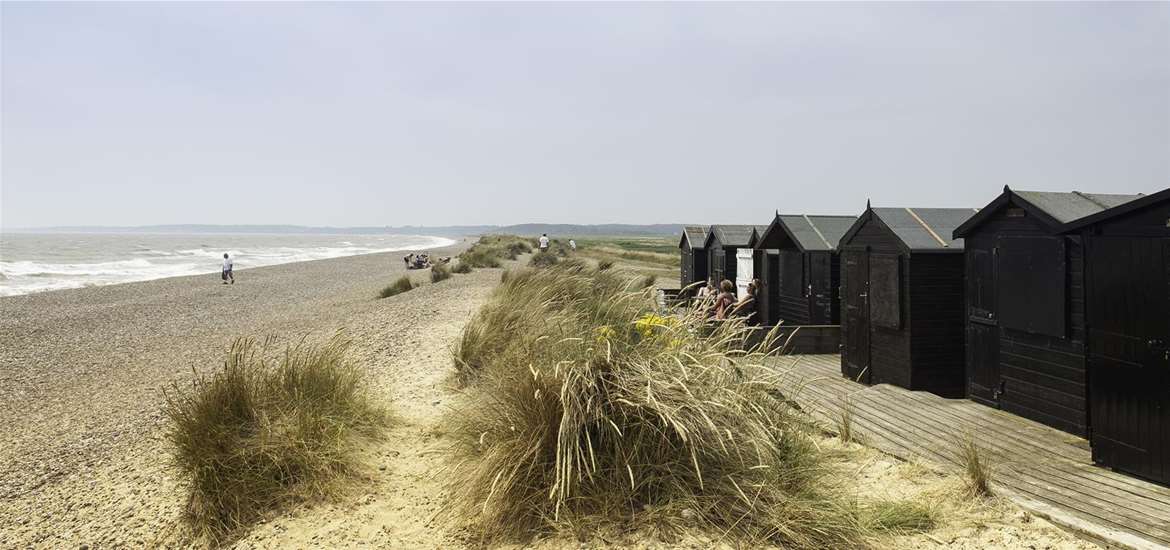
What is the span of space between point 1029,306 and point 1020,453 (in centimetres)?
169

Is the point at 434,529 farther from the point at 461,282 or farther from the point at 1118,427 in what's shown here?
the point at 461,282

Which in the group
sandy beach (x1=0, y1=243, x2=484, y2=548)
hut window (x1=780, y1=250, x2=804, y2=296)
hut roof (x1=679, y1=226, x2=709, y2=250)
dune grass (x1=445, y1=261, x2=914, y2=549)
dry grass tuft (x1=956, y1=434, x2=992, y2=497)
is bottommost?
sandy beach (x1=0, y1=243, x2=484, y2=548)

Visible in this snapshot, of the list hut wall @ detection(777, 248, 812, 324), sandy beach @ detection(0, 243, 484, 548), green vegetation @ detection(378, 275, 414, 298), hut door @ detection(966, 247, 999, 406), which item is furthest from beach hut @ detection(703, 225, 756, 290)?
green vegetation @ detection(378, 275, 414, 298)

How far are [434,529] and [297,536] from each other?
3.10 ft

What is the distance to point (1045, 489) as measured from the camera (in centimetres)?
466

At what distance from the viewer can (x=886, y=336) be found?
8500 mm

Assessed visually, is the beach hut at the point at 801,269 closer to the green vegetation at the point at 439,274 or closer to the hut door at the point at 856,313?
the hut door at the point at 856,313

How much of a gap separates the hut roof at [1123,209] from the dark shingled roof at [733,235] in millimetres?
10916

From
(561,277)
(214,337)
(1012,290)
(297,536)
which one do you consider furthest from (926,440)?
(214,337)

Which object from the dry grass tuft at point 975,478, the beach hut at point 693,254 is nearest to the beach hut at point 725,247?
the beach hut at point 693,254

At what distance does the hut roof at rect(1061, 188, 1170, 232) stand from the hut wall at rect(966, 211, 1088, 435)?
0.54m

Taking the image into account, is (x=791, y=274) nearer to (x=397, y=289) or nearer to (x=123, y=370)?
(x=123, y=370)

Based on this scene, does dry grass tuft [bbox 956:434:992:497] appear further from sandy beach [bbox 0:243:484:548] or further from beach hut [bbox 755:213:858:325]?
beach hut [bbox 755:213:858:325]

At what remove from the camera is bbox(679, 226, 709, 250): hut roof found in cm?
1906
